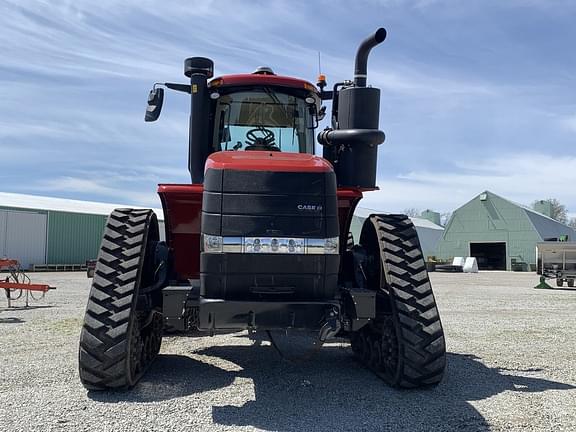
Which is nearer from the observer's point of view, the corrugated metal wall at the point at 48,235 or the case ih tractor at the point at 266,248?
the case ih tractor at the point at 266,248

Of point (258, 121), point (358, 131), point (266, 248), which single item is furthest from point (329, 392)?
point (258, 121)

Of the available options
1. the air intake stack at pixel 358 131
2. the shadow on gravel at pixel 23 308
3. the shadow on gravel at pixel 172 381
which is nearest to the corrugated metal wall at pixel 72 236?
the shadow on gravel at pixel 23 308

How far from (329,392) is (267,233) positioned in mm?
1707

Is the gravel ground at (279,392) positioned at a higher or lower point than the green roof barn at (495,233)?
lower

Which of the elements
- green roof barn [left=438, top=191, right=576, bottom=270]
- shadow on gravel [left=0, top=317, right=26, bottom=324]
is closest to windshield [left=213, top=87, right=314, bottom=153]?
shadow on gravel [left=0, top=317, right=26, bottom=324]

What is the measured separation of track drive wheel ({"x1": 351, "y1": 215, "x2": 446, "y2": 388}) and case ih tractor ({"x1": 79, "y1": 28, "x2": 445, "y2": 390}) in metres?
0.01

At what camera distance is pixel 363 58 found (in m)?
6.39

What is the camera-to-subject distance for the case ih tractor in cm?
513

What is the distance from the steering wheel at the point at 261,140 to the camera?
6594 millimetres

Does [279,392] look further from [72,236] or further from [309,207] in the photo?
[72,236]

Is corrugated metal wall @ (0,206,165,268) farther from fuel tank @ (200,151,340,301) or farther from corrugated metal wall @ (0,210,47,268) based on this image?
fuel tank @ (200,151,340,301)

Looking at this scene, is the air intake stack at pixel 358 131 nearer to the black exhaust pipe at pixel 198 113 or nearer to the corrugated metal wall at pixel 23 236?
the black exhaust pipe at pixel 198 113

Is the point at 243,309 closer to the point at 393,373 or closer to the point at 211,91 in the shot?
the point at 393,373

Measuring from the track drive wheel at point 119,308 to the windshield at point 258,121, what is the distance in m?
1.26
